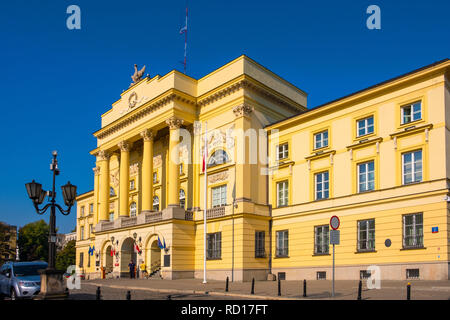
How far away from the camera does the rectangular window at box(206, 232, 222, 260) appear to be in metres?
37.6

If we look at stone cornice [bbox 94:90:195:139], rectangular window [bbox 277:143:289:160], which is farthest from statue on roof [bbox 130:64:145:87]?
rectangular window [bbox 277:143:289:160]

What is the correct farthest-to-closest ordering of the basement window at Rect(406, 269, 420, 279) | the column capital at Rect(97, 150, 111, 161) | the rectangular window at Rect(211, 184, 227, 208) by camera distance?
the column capital at Rect(97, 150, 111, 161), the rectangular window at Rect(211, 184, 227, 208), the basement window at Rect(406, 269, 420, 279)

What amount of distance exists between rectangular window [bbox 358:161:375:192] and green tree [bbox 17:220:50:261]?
9108 cm

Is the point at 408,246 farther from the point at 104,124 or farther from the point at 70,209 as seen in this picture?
the point at 104,124

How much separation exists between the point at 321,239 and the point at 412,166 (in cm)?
848

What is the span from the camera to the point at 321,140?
35.1m

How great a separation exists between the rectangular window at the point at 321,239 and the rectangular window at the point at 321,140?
20.0ft

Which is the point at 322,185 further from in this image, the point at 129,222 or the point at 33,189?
the point at 33,189

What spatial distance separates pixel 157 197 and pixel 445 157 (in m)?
27.7

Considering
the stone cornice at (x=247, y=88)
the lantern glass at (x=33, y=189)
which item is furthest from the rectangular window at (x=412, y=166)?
the lantern glass at (x=33, y=189)

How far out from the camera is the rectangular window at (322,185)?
34.1m

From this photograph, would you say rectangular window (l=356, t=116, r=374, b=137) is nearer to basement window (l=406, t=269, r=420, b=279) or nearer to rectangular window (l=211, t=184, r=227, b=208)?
basement window (l=406, t=269, r=420, b=279)

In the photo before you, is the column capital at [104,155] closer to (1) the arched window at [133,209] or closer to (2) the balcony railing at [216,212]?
(1) the arched window at [133,209]

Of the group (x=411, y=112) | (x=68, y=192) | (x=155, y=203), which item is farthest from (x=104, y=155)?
(x=68, y=192)
